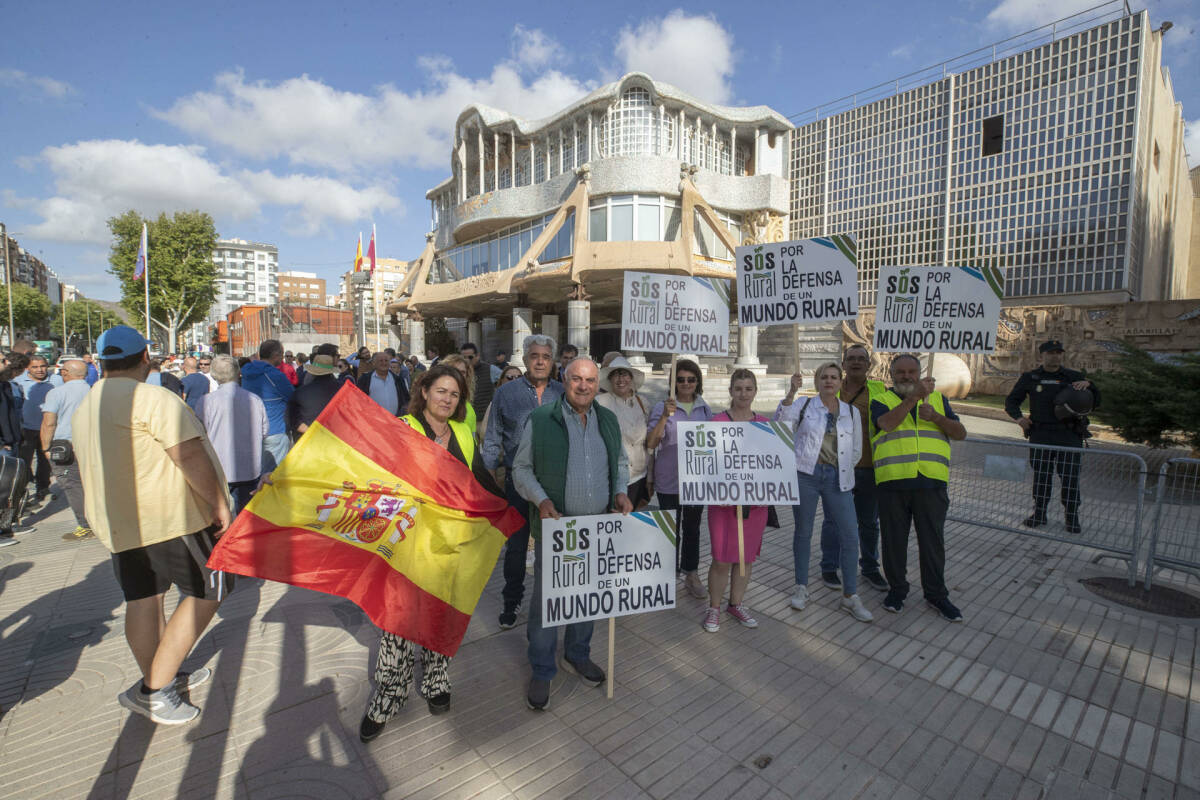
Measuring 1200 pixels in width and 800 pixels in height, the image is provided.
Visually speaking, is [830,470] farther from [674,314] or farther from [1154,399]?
[1154,399]

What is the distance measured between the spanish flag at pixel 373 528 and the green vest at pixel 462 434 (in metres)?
0.16

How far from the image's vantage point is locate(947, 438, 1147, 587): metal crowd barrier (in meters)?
5.11

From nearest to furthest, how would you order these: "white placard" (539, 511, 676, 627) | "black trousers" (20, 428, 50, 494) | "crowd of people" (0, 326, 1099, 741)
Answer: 1. "crowd of people" (0, 326, 1099, 741)
2. "white placard" (539, 511, 676, 627)
3. "black trousers" (20, 428, 50, 494)

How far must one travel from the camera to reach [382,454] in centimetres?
307

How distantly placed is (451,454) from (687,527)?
236 centimetres

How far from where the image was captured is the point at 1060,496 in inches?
240

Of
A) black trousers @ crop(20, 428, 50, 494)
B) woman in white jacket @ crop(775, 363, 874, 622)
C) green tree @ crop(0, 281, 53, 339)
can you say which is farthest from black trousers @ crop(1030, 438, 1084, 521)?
green tree @ crop(0, 281, 53, 339)

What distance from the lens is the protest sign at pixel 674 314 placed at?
4977 mm

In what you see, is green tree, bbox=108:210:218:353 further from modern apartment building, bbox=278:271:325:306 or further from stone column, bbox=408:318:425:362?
modern apartment building, bbox=278:271:325:306

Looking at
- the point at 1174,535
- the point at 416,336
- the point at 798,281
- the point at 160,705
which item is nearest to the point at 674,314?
the point at 798,281

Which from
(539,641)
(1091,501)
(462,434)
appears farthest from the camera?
(1091,501)

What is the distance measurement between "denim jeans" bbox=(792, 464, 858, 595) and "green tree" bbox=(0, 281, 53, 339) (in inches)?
2984

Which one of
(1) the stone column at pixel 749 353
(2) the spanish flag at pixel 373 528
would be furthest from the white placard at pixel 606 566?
(1) the stone column at pixel 749 353

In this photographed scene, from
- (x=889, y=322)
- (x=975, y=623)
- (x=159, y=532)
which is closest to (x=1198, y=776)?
(x=975, y=623)
